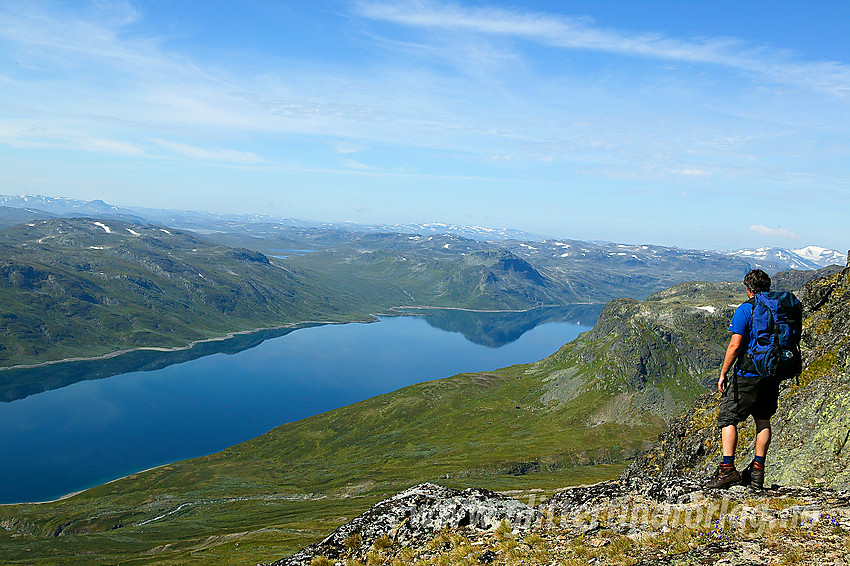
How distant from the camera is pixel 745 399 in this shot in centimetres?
1367

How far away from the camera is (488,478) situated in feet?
533

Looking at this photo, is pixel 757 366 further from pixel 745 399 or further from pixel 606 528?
pixel 606 528

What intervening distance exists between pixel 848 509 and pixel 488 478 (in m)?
163

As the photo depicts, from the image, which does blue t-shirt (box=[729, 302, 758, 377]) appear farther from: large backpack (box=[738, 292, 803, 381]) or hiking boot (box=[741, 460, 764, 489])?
hiking boot (box=[741, 460, 764, 489])

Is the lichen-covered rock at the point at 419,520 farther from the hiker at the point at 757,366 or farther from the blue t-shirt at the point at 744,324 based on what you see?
the blue t-shirt at the point at 744,324

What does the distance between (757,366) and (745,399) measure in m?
1.09

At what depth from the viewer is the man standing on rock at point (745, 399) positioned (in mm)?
13445

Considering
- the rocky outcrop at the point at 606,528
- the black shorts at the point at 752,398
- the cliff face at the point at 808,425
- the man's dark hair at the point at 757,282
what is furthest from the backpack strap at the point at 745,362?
the cliff face at the point at 808,425

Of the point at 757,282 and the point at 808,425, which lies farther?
the point at 808,425

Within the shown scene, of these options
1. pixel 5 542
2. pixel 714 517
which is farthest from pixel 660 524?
pixel 5 542

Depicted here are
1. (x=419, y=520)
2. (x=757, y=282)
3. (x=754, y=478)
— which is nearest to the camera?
(x=757, y=282)

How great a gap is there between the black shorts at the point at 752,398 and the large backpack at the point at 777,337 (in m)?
0.30

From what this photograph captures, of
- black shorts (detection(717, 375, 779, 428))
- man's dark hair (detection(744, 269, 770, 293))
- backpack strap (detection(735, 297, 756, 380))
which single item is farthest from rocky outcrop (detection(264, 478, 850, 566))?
man's dark hair (detection(744, 269, 770, 293))

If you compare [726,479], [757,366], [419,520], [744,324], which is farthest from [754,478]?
[419,520]
